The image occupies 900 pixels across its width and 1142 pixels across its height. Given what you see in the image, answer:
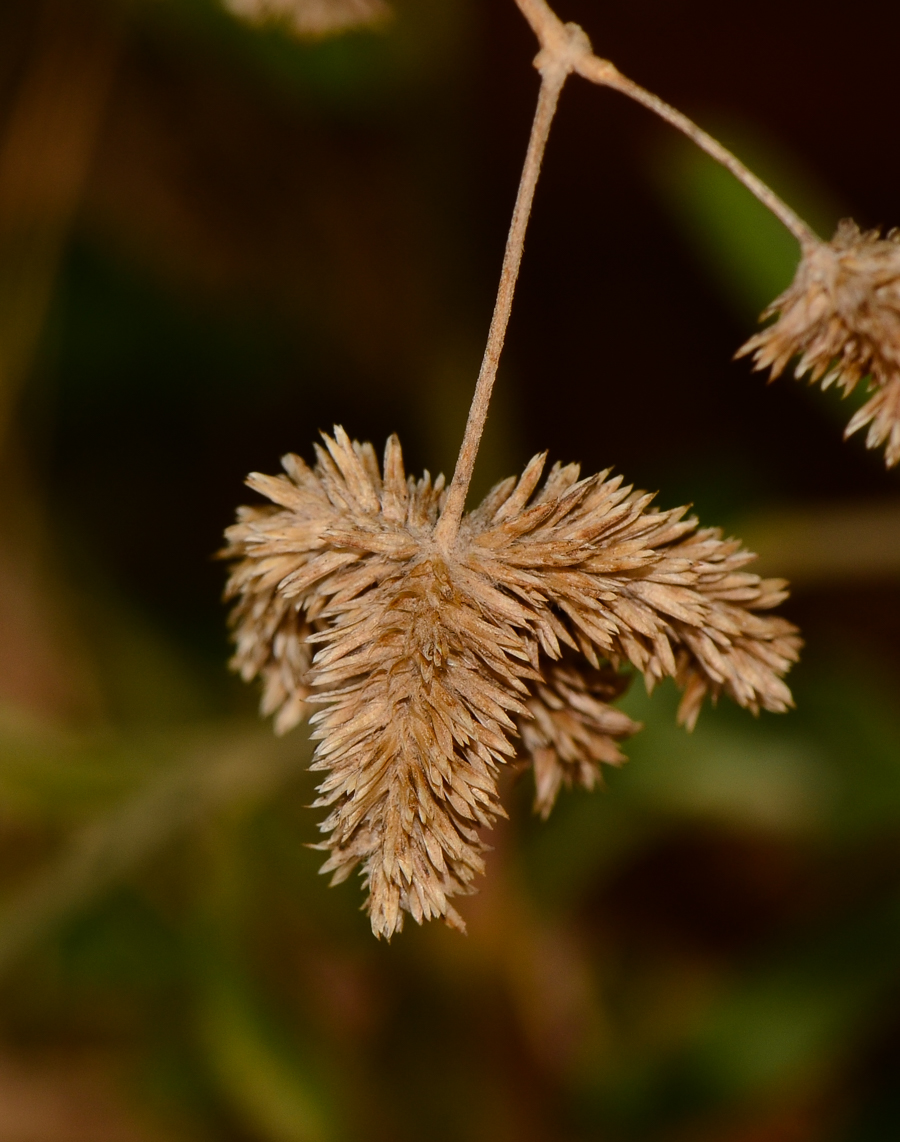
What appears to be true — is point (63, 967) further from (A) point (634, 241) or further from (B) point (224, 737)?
(A) point (634, 241)

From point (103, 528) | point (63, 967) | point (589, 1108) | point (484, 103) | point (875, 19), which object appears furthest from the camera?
point (103, 528)

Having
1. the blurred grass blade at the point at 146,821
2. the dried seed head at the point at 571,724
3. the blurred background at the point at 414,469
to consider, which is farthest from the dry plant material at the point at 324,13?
the blurred grass blade at the point at 146,821

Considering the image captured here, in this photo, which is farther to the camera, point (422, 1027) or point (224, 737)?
point (422, 1027)

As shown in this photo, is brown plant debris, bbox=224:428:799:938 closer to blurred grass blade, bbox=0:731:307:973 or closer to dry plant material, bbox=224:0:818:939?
dry plant material, bbox=224:0:818:939

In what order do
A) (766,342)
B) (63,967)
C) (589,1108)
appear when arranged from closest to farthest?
(766,342) → (63,967) → (589,1108)

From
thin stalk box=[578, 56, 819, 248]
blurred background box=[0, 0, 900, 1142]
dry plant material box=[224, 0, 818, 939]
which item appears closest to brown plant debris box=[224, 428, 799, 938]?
dry plant material box=[224, 0, 818, 939]

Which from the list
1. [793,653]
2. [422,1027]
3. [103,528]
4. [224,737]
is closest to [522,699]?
[793,653]

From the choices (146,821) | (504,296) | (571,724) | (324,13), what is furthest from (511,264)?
(146,821)
